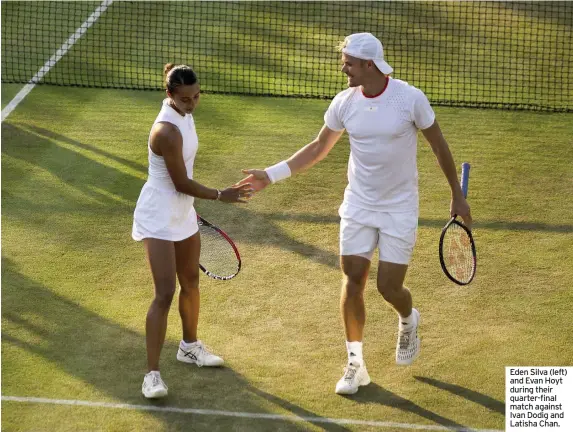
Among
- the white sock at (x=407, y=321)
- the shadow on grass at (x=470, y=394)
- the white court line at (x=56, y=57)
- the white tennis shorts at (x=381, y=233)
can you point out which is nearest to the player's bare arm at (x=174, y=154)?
the white tennis shorts at (x=381, y=233)

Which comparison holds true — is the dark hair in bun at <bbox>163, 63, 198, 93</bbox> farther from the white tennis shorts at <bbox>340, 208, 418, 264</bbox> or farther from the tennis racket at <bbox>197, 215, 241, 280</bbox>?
the white tennis shorts at <bbox>340, 208, 418, 264</bbox>

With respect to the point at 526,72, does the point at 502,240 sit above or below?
below

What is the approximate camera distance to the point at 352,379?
26.1ft

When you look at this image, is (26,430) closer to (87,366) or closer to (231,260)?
(87,366)

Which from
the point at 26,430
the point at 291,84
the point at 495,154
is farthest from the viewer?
the point at 291,84

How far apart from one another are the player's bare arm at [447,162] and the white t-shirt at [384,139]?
87 millimetres

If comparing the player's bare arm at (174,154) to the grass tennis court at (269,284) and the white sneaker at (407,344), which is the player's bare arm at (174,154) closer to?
the grass tennis court at (269,284)

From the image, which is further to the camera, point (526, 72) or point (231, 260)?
point (526, 72)

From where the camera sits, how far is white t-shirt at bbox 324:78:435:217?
7.50 metres

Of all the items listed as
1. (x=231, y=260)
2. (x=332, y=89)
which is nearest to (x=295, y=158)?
(x=231, y=260)

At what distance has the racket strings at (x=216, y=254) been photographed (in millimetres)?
8438

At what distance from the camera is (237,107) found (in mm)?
14109

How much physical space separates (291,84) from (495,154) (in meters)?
3.60

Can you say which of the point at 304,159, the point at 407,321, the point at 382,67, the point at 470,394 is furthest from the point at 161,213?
the point at 470,394
